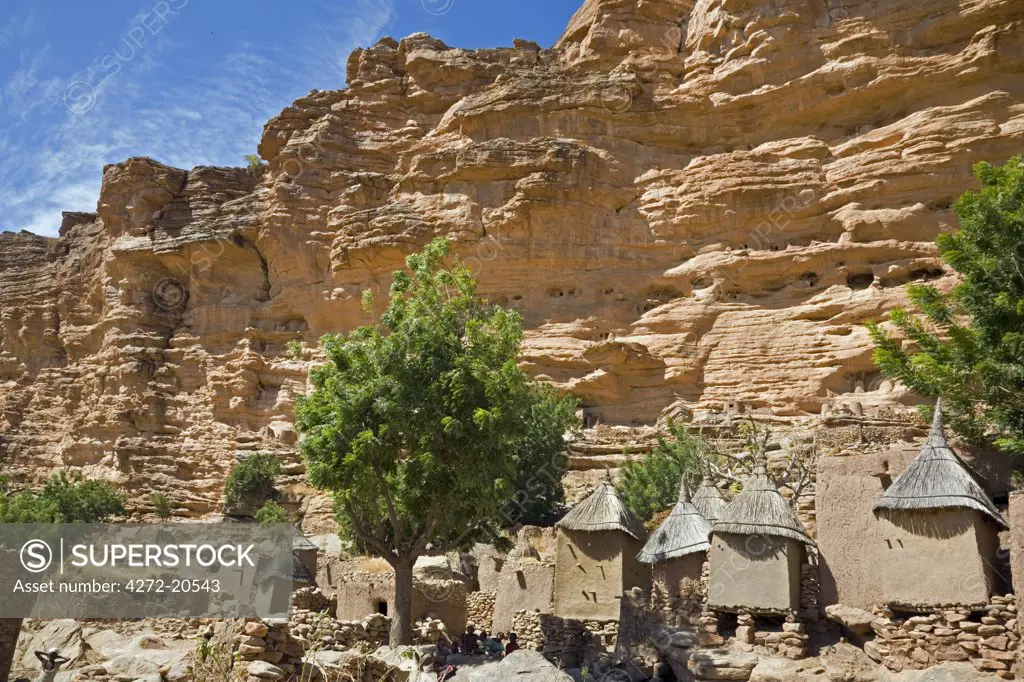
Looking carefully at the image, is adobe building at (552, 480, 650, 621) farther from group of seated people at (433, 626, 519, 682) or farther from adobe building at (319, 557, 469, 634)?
adobe building at (319, 557, 469, 634)

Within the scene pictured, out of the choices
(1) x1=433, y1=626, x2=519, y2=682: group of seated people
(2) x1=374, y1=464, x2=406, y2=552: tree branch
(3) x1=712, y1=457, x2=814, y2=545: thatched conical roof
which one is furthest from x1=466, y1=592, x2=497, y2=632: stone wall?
(3) x1=712, y1=457, x2=814, y2=545: thatched conical roof

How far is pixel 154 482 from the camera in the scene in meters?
44.4

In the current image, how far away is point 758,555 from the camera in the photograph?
1376 cm

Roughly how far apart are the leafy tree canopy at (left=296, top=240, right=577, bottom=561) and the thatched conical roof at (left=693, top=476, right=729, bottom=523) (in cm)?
367

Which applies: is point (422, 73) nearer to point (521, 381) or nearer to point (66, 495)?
point (66, 495)

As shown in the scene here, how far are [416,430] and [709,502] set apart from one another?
5822 millimetres

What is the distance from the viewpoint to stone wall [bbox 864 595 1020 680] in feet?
36.5

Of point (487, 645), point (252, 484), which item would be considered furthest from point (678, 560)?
point (252, 484)

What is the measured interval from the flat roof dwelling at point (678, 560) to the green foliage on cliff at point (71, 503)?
23786 millimetres

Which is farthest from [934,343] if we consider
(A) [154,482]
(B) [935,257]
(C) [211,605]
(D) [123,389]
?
(D) [123,389]

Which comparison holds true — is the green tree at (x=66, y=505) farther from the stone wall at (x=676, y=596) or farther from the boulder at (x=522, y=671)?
the boulder at (x=522, y=671)

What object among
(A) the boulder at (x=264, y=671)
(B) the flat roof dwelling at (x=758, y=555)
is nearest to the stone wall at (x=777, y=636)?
(B) the flat roof dwelling at (x=758, y=555)

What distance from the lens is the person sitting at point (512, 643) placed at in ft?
52.2

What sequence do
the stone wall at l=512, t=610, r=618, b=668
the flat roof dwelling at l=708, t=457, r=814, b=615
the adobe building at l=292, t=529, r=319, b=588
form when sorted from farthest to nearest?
the adobe building at l=292, t=529, r=319, b=588 → the stone wall at l=512, t=610, r=618, b=668 → the flat roof dwelling at l=708, t=457, r=814, b=615
